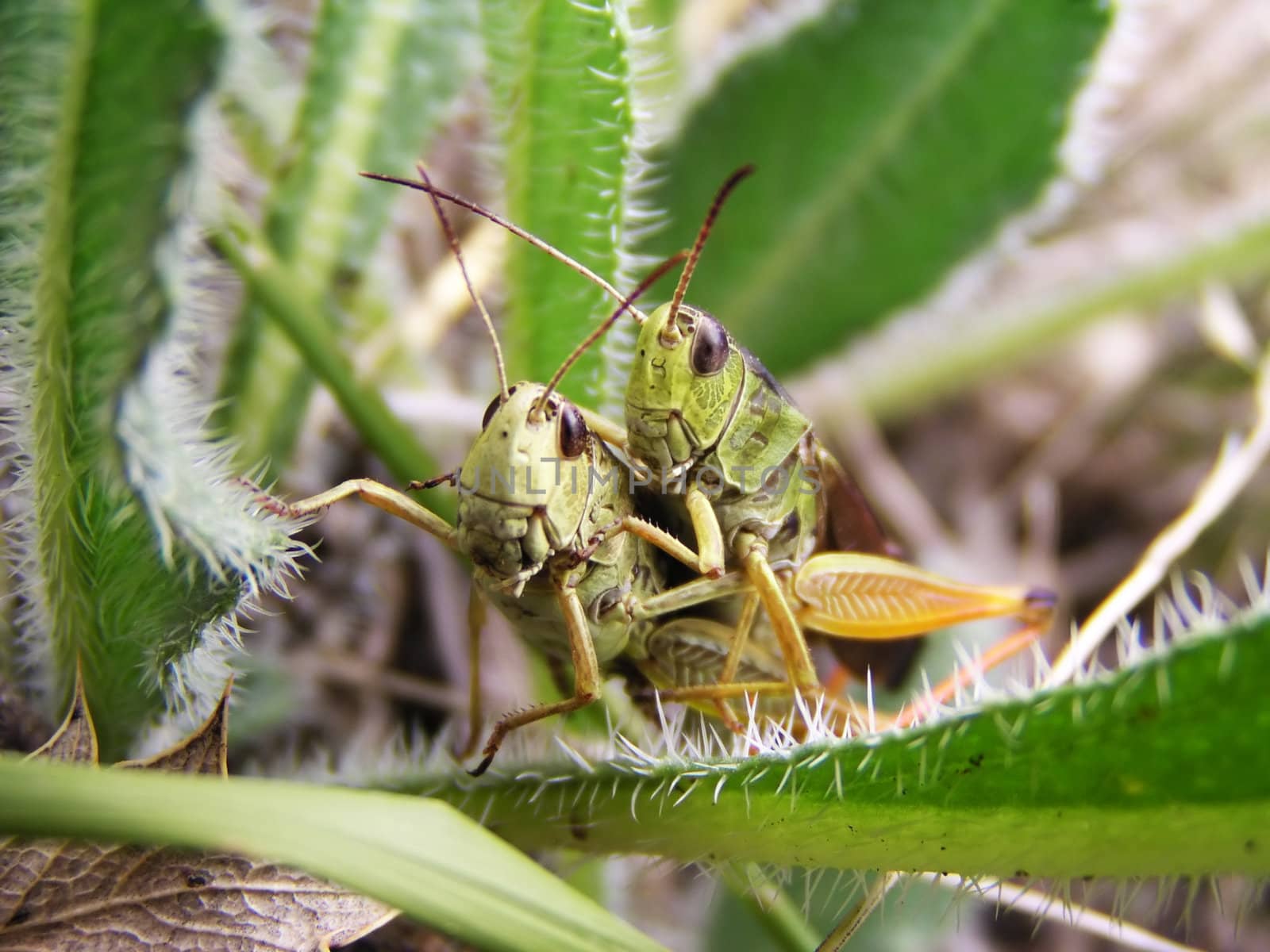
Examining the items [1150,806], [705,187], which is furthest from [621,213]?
[1150,806]

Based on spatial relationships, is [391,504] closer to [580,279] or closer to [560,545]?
[560,545]

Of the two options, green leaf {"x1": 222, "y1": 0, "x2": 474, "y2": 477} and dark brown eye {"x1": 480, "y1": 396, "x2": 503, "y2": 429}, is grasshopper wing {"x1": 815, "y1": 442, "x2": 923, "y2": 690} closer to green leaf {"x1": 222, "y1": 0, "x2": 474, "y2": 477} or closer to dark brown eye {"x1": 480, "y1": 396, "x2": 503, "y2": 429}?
dark brown eye {"x1": 480, "y1": 396, "x2": 503, "y2": 429}

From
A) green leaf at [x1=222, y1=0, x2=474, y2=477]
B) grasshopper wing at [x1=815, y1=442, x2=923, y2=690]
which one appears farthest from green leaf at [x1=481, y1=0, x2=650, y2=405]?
grasshopper wing at [x1=815, y1=442, x2=923, y2=690]

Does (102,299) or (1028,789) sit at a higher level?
(102,299)

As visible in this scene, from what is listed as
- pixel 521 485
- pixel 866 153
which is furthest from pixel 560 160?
pixel 866 153

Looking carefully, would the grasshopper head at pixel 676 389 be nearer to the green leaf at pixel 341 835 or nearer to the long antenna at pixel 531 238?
the long antenna at pixel 531 238

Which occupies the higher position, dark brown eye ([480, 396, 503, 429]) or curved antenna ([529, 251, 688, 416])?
curved antenna ([529, 251, 688, 416])

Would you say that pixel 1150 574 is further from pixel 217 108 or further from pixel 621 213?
pixel 217 108

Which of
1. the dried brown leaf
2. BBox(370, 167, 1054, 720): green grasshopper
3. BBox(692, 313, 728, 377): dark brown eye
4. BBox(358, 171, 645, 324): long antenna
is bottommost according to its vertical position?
the dried brown leaf
